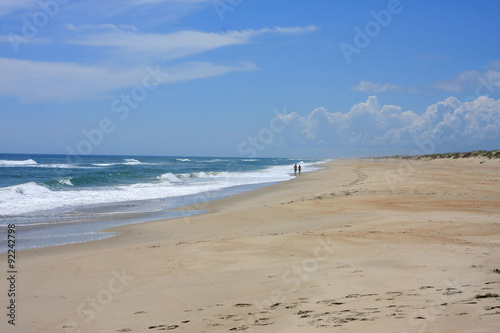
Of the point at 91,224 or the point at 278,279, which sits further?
the point at 91,224

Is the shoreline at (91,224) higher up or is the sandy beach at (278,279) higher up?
the sandy beach at (278,279)

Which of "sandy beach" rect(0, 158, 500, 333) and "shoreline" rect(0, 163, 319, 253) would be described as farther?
"shoreline" rect(0, 163, 319, 253)

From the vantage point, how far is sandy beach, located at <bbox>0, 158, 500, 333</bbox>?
14.8 feet

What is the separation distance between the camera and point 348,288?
5.53m

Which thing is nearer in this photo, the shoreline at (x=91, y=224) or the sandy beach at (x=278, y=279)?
the sandy beach at (x=278, y=279)

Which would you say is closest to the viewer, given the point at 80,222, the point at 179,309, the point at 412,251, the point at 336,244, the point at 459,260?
the point at 179,309

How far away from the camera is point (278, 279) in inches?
251

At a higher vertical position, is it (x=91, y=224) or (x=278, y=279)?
(x=278, y=279)

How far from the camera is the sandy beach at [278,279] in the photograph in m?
4.52

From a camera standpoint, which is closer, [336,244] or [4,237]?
[336,244]

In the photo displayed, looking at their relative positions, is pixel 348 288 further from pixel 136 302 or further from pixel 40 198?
pixel 40 198

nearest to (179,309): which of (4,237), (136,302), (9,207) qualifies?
(136,302)

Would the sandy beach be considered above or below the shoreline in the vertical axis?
above

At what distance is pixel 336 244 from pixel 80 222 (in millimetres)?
9725
